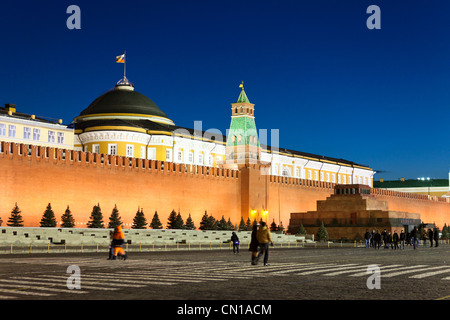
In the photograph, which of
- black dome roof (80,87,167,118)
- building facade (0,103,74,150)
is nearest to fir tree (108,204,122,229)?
building facade (0,103,74,150)

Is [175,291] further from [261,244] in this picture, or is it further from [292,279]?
[261,244]

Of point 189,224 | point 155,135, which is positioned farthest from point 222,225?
point 155,135

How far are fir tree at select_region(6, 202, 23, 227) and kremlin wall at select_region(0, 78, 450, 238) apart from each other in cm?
51

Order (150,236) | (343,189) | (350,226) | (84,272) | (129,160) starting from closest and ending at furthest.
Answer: (84,272)
(150,236)
(129,160)
(350,226)
(343,189)

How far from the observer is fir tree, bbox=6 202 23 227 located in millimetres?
28547

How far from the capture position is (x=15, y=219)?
28625 mm

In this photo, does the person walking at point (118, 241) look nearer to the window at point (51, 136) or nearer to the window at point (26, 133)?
the window at point (26, 133)

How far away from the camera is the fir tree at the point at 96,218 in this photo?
32.0 m

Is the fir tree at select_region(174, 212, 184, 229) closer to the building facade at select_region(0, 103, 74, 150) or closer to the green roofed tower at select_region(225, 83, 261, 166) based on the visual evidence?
the green roofed tower at select_region(225, 83, 261, 166)

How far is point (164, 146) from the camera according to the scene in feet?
167

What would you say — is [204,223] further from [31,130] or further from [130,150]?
[31,130]

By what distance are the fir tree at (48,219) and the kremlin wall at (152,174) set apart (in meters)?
0.73
